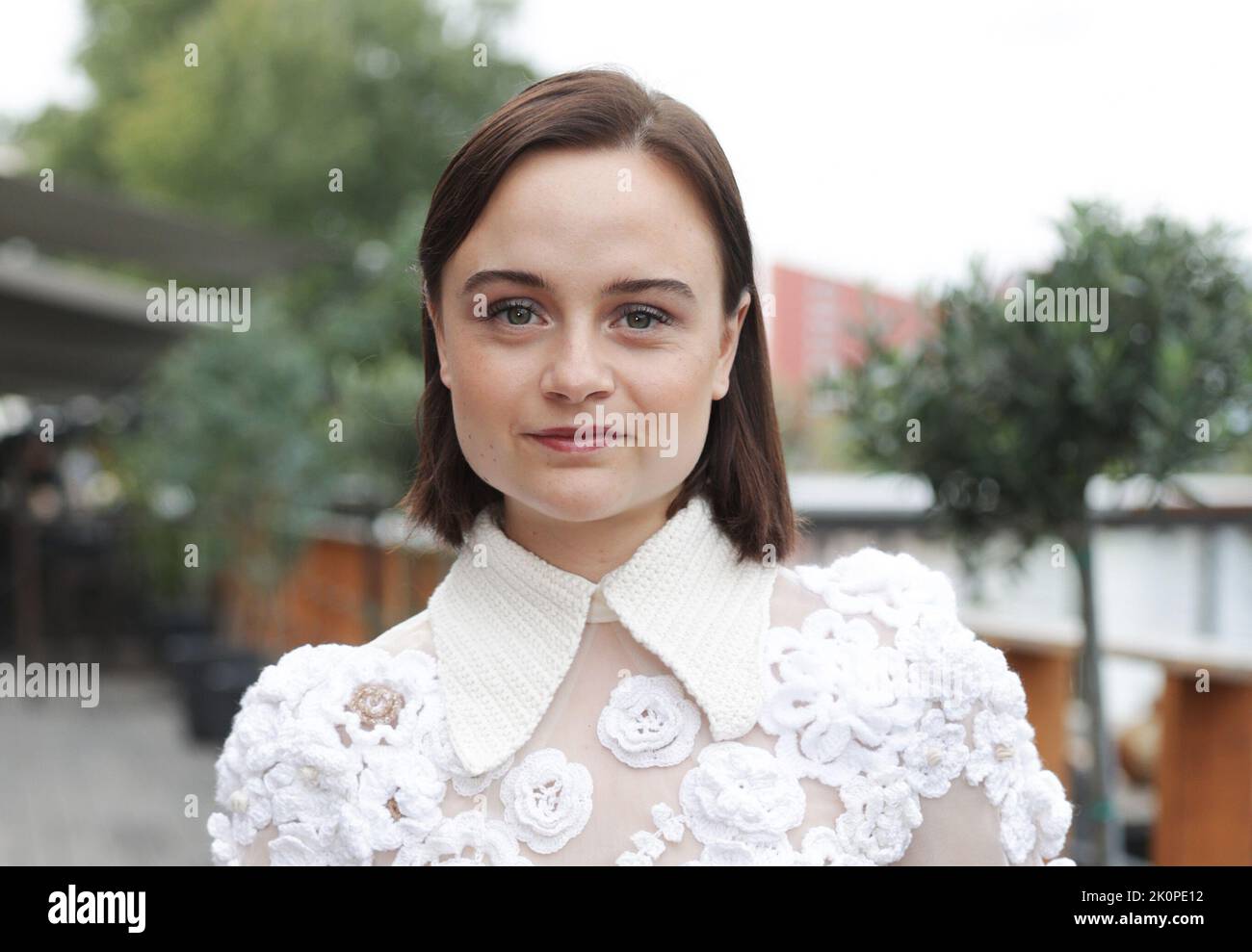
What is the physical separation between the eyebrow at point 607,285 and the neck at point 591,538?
220 mm

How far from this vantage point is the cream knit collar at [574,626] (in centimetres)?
124

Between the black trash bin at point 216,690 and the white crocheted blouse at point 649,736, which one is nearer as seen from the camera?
the white crocheted blouse at point 649,736

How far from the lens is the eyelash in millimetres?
1194

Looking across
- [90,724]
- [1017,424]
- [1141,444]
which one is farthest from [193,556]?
[90,724]

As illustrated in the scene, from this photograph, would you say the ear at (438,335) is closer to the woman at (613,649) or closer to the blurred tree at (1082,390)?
the woman at (613,649)

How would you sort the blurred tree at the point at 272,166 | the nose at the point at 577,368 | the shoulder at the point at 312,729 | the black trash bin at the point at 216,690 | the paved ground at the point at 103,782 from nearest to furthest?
1. the nose at the point at 577,368
2. the shoulder at the point at 312,729
3. the paved ground at the point at 103,782
4. the blurred tree at the point at 272,166
5. the black trash bin at the point at 216,690

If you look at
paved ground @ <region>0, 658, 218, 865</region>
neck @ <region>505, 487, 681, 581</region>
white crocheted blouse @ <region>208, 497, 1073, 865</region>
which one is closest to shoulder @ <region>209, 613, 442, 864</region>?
white crocheted blouse @ <region>208, 497, 1073, 865</region>

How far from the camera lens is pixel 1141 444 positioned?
260cm

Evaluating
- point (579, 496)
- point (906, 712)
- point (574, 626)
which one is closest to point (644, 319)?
point (579, 496)

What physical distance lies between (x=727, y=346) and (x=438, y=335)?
29 cm

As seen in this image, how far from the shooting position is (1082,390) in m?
2.60

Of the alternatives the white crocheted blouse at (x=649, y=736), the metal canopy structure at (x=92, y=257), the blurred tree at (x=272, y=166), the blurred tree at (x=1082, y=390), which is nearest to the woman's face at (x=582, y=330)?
the white crocheted blouse at (x=649, y=736)

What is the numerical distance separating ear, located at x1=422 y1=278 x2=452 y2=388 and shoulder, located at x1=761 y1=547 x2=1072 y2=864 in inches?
16.1

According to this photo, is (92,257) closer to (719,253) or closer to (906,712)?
(719,253)
